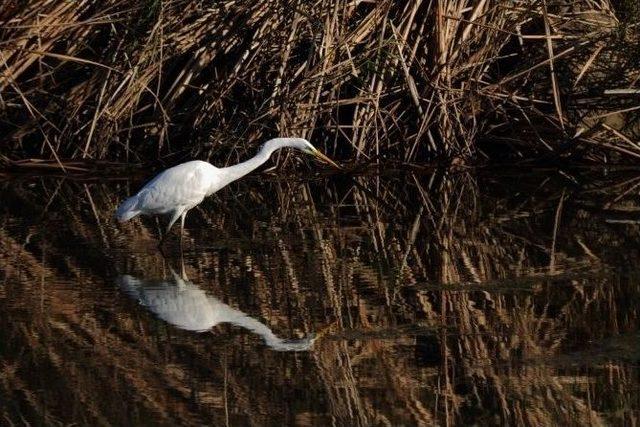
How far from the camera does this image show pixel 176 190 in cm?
831

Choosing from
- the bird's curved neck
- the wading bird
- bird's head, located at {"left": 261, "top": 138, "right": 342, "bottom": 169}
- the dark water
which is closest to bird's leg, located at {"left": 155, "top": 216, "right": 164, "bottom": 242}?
the dark water

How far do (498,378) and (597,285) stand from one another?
1.74 meters

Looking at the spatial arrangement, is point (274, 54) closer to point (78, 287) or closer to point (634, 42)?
point (634, 42)

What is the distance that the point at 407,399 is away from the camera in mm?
4508

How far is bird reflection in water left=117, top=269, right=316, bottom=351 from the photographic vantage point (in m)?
5.52

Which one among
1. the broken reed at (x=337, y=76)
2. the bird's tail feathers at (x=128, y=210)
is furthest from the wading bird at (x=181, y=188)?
the broken reed at (x=337, y=76)

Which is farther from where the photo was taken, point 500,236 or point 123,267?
point 500,236

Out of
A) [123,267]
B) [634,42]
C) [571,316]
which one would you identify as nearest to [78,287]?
[123,267]

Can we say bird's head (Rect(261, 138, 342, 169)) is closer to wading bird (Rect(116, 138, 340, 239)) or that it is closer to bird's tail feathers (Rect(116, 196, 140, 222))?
wading bird (Rect(116, 138, 340, 239))

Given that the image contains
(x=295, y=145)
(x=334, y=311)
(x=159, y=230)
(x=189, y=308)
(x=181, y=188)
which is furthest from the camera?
(x=159, y=230)

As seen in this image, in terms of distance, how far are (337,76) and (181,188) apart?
2707 mm

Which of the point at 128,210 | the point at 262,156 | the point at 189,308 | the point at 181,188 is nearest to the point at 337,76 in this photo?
the point at 262,156

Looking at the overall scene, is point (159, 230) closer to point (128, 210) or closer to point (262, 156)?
point (128, 210)

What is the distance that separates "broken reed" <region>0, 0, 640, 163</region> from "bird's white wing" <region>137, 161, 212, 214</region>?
230 cm
